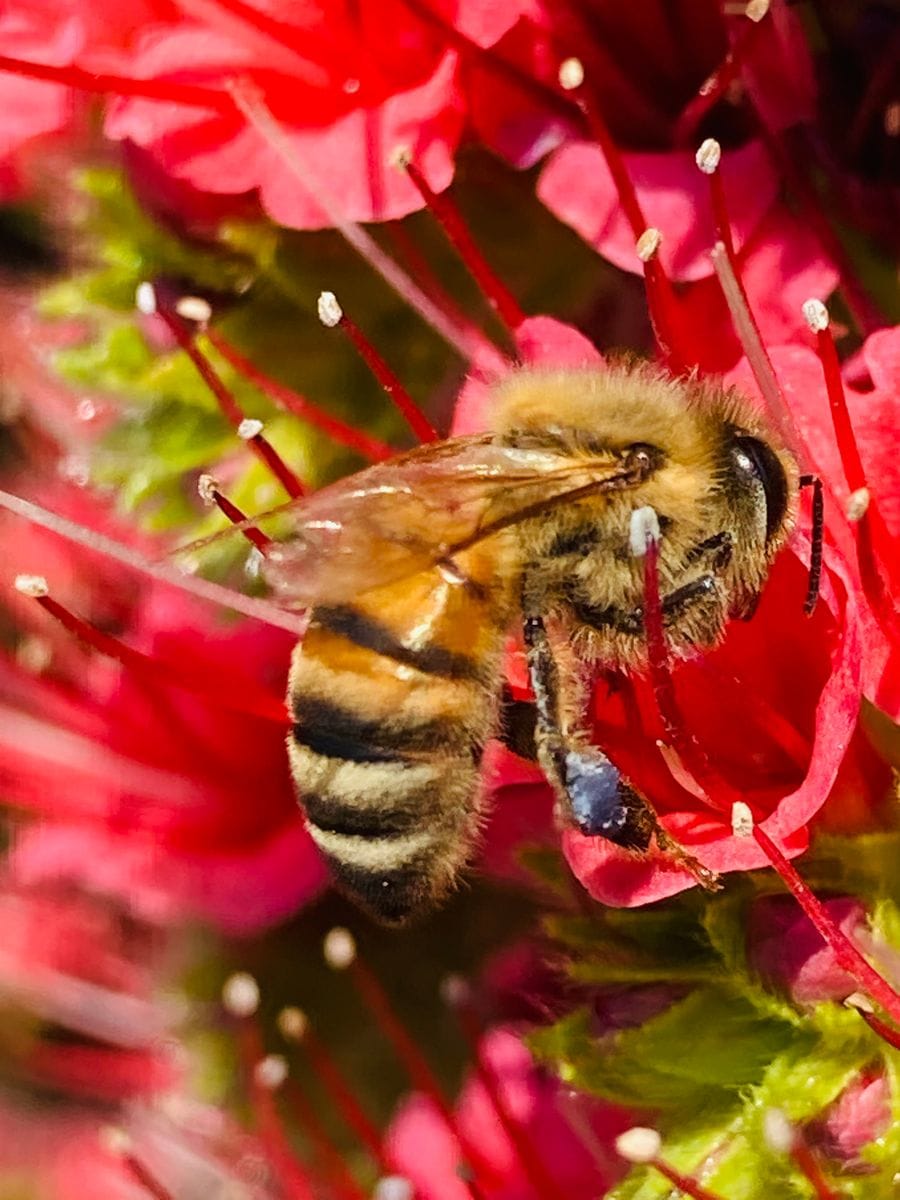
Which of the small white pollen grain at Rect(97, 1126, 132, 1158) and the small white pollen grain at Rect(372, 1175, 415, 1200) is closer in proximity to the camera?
the small white pollen grain at Rect(372, 1175, 415, 1200)

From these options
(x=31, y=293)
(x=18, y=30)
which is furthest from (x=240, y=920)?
(x=18, y=30)

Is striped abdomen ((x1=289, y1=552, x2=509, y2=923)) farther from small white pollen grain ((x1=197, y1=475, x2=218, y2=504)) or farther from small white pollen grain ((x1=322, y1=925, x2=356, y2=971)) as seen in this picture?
small white pollen grain ((x1=322, y1=925, x2=356, y2=971))

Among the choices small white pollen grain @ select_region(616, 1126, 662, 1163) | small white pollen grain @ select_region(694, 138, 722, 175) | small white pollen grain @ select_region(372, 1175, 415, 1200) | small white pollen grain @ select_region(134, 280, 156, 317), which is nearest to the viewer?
small white pollen grain @ select_region(616, 1126, 662, 1163)

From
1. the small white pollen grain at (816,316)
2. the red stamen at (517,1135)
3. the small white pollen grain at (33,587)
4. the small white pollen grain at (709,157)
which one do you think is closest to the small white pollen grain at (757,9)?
the small white pollen grain at (709,157)

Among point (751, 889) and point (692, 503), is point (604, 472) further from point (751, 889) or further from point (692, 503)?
point (751, 889)

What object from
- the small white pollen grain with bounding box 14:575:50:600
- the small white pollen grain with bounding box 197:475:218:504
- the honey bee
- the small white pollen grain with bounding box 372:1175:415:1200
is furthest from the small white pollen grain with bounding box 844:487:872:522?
the small white pollen grain with bounding box 372:1175:415:1200

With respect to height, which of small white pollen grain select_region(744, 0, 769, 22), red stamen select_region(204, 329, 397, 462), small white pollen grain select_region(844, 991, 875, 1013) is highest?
small white pollen grain select_region(744, 0, 769, 22)
